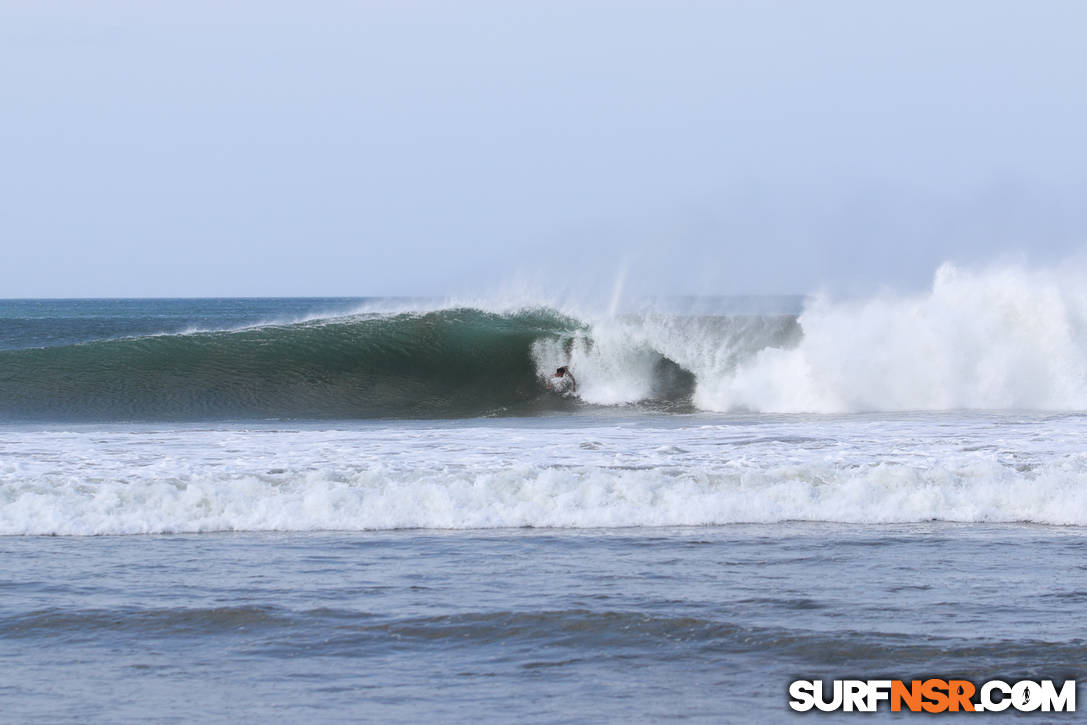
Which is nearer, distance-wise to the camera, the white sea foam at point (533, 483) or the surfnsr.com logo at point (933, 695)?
the surfnsr.com logo at point (933, 695)

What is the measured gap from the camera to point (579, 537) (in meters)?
7.39

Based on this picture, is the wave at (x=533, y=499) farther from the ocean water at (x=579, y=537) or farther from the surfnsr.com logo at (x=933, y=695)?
the surfnsr.com logo at (x=933, y=695)

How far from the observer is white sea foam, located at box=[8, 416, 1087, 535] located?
7.88 meters

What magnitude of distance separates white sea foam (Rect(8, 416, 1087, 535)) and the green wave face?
5.53 m

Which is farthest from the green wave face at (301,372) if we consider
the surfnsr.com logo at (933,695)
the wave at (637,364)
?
the surfnsr.com logo at (933,695)

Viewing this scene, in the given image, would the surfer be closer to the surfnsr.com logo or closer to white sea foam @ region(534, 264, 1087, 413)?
white sea foam @ region(534, 264, 1087, 413)

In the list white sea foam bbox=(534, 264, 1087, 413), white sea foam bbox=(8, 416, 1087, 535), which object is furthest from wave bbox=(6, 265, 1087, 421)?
white sea foam bbox=(8, 416, 1087, 535)

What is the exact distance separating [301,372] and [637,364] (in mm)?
5469

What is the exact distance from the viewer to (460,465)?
30.6 feet

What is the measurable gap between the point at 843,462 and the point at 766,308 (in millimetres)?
10738

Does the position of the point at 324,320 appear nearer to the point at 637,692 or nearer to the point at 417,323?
the point at 417,323

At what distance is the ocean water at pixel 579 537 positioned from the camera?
457cm

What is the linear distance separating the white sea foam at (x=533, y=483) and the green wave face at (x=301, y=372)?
553 cm

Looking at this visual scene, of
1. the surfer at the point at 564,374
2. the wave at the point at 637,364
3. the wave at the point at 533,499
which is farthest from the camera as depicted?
the surfer at the point at 564,374
